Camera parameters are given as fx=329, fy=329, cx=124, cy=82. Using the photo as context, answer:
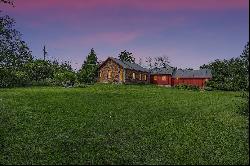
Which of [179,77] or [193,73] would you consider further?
[179,77]

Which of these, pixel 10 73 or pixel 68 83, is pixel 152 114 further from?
pixel 68 83

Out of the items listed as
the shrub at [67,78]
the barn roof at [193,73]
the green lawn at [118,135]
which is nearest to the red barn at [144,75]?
the barn roof at [193,73]

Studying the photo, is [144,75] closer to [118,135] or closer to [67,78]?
[67,78]

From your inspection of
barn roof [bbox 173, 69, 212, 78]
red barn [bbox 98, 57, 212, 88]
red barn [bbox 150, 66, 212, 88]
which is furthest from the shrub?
barn roof [bbox 173, 69, 212, 78]

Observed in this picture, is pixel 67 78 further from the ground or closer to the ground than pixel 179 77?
closer to the ground

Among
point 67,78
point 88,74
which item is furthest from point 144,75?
point 67,78

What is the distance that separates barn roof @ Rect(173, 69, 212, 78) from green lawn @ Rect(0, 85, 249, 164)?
48.0 meters

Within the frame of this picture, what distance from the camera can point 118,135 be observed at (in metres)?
18.9

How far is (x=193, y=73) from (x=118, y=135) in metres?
61.4

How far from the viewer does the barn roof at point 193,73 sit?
75594 mm

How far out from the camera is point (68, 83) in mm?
56562

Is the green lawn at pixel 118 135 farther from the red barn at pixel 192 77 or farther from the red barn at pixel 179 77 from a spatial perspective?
the red barn at pixel 179 77

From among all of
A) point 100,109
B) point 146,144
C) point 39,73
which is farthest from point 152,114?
point 39,73

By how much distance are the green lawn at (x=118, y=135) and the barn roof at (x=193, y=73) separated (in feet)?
157
